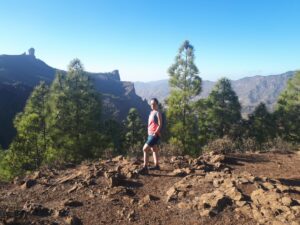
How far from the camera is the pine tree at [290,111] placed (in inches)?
1259

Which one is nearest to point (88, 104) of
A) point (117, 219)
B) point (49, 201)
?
point (49, 201)

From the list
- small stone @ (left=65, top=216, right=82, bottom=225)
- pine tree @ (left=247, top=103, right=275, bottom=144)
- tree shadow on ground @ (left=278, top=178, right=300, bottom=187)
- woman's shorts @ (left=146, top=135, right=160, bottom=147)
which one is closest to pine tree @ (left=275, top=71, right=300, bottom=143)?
pine tree @ (left=247, top=103, right=275, bottom=144)

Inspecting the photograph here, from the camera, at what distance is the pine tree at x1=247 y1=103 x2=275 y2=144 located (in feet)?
109

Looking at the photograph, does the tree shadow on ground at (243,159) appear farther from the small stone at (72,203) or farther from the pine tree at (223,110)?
the pine tree at (223,110)

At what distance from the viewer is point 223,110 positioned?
103 ft

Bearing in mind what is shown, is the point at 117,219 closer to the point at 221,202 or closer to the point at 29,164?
the point at 221,202

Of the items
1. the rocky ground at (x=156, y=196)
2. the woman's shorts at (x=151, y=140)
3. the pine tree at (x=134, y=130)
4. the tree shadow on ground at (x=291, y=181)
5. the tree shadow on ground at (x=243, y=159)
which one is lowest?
the pine tree at (x=134, y=130)

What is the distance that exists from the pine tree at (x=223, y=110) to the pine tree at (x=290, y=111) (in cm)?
465

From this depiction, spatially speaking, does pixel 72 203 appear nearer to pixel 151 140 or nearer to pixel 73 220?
pixel 73 220

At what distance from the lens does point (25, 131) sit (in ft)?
65.8

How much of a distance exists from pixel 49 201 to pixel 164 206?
2784mm

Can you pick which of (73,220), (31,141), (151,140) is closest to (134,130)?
(31,141)

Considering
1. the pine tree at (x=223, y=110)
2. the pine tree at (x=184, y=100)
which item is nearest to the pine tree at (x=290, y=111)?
the pine tree at (x=223, y=110)

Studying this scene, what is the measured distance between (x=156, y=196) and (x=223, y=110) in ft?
80.3
